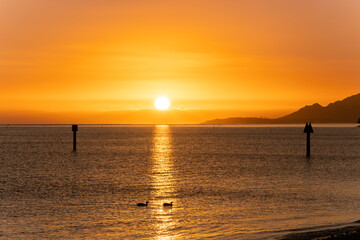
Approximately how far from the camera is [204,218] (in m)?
26.4

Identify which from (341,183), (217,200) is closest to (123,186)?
(217,200)

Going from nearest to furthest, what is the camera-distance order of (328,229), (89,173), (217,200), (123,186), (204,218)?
(328,229), (204,218), (217,200), (123,186), (89,173)

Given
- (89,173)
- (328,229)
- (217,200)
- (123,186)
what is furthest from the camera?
(89,173)

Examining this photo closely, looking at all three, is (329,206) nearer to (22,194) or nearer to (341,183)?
(341,183)

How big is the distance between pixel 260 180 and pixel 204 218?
20437mm

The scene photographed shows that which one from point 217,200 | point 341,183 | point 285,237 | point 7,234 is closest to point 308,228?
point 285,237

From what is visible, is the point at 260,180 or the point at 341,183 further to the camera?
the point at 260,180

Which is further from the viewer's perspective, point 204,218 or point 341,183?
point 341,183

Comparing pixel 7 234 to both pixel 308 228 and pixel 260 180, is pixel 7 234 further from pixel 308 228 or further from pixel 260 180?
pixel 260 180

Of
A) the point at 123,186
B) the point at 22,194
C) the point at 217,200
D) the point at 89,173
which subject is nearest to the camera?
the point at 217,200

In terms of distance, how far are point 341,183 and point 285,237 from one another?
2309cm

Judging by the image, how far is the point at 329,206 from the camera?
96.9 feet

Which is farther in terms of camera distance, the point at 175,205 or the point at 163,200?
the point at 163,200

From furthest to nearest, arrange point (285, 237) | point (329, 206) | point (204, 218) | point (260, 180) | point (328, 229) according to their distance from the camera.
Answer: point (260, 180), point (329, 206), point (204, 218), point (328, 229), point (285, 237)
